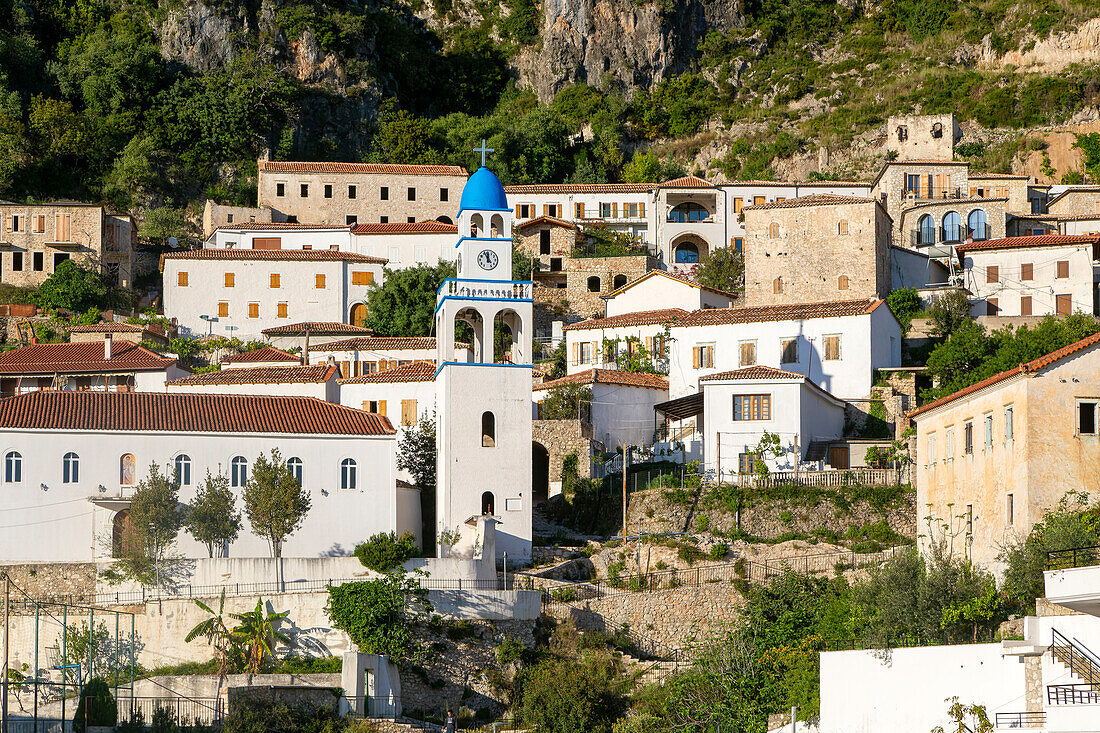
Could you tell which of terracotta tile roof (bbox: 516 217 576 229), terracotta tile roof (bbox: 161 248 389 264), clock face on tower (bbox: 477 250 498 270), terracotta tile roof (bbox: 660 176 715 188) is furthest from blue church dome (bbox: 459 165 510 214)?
terracotta tile roof (bbox: 660 176 715 188)

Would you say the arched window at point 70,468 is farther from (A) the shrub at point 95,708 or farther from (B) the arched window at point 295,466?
(A) the shrub at point 95,708

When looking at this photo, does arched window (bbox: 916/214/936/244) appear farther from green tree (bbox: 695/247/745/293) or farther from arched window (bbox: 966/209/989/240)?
green tree (bbox: 695/247/745/293)

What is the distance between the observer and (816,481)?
155 ft

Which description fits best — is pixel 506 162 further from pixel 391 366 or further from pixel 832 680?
pixel 832 680

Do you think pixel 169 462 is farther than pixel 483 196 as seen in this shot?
No

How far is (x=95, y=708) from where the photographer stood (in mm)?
35094

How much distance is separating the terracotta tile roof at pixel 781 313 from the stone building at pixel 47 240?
32999 millimetres

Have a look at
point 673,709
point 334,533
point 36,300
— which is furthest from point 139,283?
point 673,709

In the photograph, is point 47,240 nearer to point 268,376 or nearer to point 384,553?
point 268,376

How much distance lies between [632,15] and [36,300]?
1906 inches

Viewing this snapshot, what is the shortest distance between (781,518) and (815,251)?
2104 cm

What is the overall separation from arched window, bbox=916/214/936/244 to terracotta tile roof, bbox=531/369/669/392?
20.6 m

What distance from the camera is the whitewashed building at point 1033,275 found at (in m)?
61.0

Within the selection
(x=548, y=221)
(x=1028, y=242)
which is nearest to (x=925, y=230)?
(x=1028, y=242)
